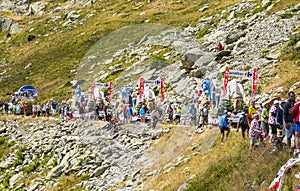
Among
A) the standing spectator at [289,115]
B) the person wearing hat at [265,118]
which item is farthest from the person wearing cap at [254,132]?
the standing spectator at [289,115]

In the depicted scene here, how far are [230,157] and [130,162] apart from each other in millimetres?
5615

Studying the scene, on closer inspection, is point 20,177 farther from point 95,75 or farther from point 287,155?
point 287,155

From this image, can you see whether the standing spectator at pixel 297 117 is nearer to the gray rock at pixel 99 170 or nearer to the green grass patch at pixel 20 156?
the gray rock at pixel 99 170

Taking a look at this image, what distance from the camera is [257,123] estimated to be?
50.7 feet

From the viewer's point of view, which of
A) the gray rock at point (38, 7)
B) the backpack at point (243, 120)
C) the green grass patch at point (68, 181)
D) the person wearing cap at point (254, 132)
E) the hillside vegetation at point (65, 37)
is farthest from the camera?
the gray rock at point (38, 7)

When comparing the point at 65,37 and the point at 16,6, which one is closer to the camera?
the point at 65,37

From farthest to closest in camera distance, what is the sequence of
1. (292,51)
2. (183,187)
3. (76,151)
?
Answer: 1. (292,51)
2. (76,151)
3. (183,187)

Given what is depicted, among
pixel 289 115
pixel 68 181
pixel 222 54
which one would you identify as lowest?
pixel 68 181

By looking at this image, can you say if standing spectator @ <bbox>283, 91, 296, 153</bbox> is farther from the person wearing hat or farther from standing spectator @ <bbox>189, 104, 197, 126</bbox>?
standing spectator @ <bbox>189, 104, 197, 126</bbox>

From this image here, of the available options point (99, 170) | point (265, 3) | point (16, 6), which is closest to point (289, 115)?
point (99, 170)

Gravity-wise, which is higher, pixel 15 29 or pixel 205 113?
pixel 205 113

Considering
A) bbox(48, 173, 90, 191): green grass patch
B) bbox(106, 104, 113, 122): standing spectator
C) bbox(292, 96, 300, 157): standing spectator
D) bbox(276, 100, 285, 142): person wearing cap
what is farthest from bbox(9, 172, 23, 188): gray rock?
bbox(292, 96, 300, 157): standing spectator

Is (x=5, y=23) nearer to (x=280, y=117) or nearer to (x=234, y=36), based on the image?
(x=234, y=36)

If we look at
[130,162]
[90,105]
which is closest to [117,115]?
[130,162]
